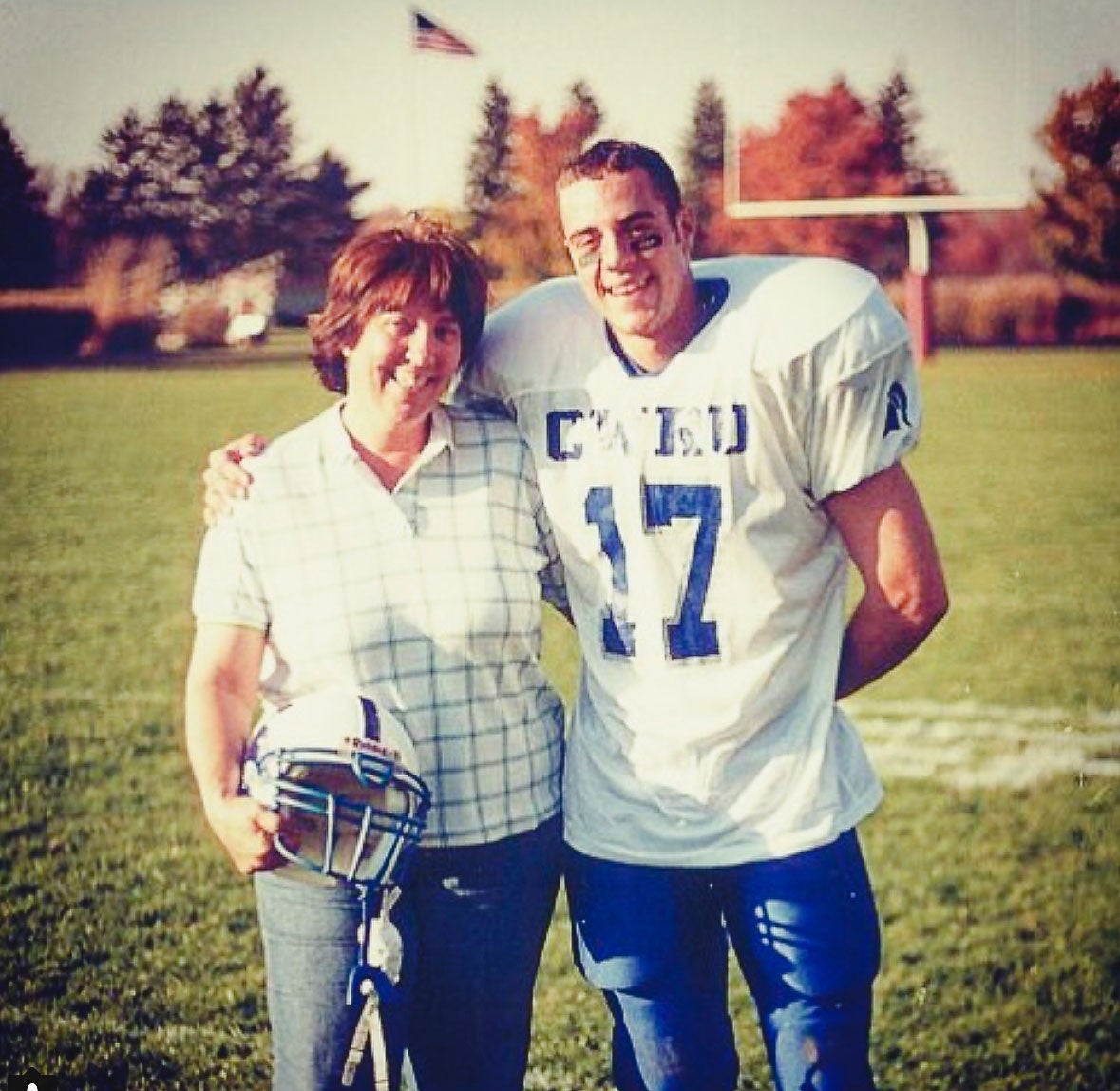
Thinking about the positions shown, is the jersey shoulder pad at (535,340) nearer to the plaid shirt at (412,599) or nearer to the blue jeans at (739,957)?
the plaid shirt at (412,599)

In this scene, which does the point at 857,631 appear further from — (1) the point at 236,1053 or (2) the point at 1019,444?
(2) the point at 1019,444

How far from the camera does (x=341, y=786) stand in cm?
142

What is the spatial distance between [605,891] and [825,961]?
0.22 metres

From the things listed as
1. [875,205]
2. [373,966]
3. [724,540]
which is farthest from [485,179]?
[373,966]

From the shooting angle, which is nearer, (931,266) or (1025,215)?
(1025,215)

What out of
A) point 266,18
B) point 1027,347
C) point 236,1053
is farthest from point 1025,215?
point 236,1053

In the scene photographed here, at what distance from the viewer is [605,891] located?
4.98ft

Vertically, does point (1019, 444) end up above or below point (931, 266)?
below

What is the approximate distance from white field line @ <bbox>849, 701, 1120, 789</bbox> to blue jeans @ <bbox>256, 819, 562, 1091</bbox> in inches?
55.2

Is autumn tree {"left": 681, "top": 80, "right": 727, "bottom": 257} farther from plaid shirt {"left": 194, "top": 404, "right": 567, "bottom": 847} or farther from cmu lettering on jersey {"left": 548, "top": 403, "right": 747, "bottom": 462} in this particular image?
plaid shirt {"left": 194, "top": 404, "right": 567, "bottom": 847}

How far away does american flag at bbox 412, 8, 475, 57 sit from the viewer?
207cm

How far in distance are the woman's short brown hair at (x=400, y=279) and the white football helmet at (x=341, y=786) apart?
35 cm

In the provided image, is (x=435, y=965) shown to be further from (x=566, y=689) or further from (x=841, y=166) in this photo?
(x=566, y=689)

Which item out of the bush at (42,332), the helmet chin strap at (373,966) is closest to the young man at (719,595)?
the helmet chin strap at (373,966)
